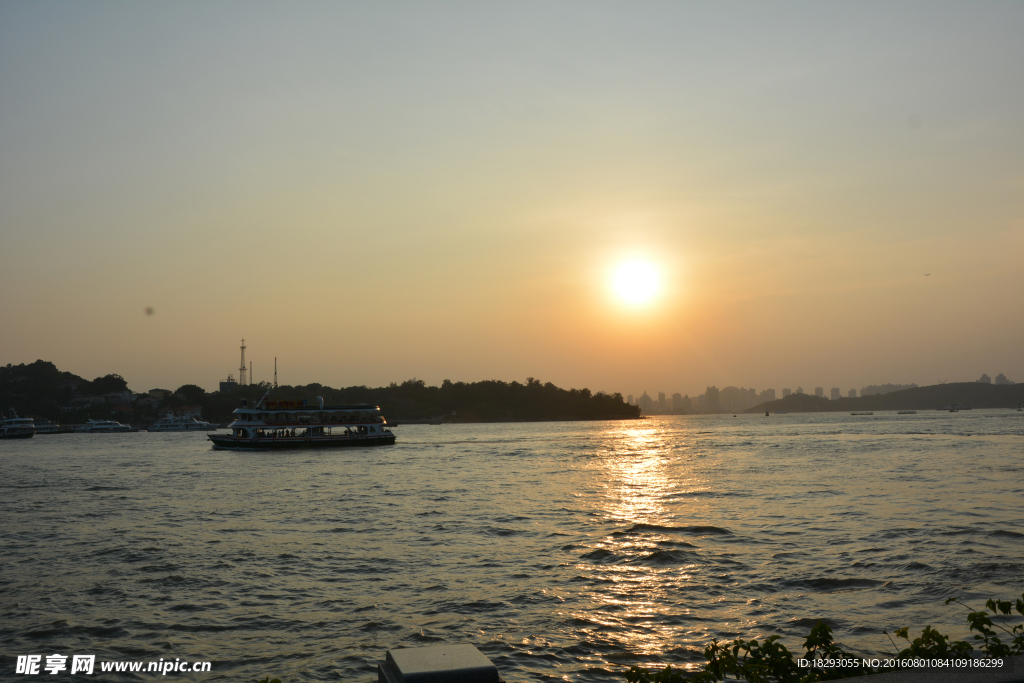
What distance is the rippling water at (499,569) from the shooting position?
13523 millimetres

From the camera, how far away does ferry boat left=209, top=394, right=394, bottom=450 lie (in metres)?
82.0

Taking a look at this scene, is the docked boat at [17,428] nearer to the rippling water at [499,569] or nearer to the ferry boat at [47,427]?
the ferry boat at [47,427]

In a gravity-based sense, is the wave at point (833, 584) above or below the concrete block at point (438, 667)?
below

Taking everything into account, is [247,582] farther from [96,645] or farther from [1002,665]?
[1002,665]

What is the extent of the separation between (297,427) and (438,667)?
82792 mm

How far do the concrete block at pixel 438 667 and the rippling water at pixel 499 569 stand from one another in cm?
648

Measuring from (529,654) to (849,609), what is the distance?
7130 mm

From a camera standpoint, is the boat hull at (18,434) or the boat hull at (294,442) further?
the boat hull at (18,434)

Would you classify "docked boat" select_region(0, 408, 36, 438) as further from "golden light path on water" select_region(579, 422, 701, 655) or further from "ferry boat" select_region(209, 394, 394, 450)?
"golden light path on water" select_region(579, 422, 701, 655)

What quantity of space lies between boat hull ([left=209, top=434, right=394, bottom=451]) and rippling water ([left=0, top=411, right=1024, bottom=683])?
38479mm

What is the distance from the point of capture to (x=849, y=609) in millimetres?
14812

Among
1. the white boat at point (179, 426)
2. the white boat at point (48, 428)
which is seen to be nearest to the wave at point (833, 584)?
the white boat at point (179, 426)

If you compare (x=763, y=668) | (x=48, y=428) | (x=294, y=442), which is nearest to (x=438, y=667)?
(x=763, y=668)

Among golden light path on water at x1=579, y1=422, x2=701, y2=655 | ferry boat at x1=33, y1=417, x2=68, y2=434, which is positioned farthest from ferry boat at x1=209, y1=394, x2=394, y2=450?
ferry boat at x1=33, y1=417, x2=68, y2=434
